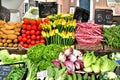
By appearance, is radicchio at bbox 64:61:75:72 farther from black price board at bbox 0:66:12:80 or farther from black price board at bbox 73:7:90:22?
black price board at bbox 73:7:90:22

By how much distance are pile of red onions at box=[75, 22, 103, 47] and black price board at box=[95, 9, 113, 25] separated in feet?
1.90

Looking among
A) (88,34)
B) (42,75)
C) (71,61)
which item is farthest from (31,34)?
(42,75)

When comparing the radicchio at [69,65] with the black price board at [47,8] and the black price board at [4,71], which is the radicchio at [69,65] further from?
the black price board at [47,8]

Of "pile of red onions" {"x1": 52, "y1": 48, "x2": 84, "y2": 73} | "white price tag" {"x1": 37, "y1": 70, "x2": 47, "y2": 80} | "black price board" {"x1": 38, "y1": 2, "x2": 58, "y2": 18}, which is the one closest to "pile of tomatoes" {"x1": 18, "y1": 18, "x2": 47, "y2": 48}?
"black price board" {"x1": 38, "y1": 2, "x2": 58, "y2": 18}

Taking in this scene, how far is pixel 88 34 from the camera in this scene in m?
5.55

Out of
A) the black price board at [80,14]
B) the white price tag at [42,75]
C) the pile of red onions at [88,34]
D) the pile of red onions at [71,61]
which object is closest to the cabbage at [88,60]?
the pile of red onions at [71,61]

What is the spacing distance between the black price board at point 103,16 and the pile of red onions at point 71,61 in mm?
2448

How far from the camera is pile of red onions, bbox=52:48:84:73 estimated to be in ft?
11.8

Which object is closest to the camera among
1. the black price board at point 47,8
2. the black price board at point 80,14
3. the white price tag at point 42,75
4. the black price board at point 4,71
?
the white price tag at point 42,75

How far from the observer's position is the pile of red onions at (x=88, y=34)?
548 cm

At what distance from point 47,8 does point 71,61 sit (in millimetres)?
2569

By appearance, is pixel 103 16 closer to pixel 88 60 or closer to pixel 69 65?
pixel 88 60

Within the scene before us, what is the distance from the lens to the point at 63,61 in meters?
3.70

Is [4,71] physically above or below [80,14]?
below
